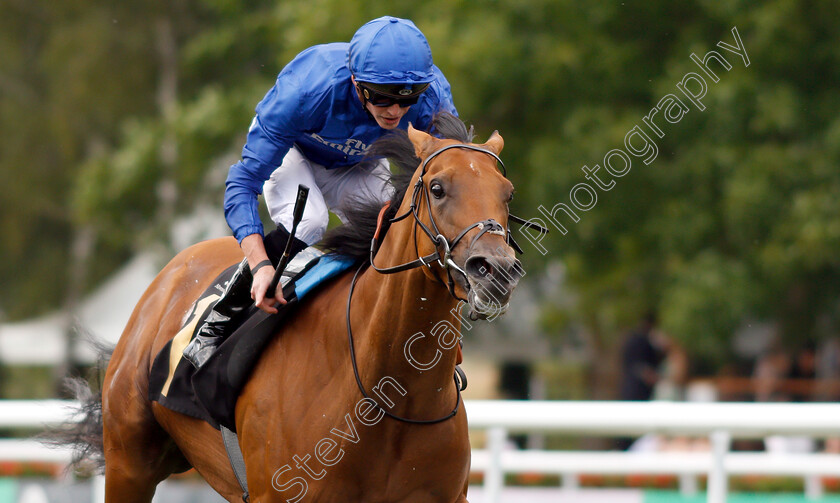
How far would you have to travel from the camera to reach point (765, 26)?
876cm

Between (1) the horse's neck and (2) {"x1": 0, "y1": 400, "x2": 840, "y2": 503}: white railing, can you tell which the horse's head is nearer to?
(1) the horse's neck

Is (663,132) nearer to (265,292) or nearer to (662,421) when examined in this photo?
(662,421)

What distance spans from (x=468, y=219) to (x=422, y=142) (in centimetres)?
43

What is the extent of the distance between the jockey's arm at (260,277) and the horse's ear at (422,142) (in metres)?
0.69

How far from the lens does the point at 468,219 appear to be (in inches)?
107

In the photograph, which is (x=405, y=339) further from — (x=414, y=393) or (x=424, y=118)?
(x=424, y=118)

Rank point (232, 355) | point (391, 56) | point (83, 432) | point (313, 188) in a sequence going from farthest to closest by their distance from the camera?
point (83, 432), point (313, 188), point (232, 355), point (391, 56)

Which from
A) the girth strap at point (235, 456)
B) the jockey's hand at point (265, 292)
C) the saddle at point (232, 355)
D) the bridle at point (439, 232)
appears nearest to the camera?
the bridle at point (439, 232)

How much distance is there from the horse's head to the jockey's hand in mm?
649

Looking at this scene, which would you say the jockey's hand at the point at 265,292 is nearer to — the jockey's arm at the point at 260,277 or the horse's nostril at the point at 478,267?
the jockey's arm at the point at 260,277

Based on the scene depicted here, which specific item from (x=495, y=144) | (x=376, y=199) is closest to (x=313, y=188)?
(x=376, y=199)

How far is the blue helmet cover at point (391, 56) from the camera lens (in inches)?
126

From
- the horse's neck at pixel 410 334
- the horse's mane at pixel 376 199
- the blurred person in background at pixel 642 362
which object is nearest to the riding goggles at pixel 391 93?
the horse's mane at pixel 376 199

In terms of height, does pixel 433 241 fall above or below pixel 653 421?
below
